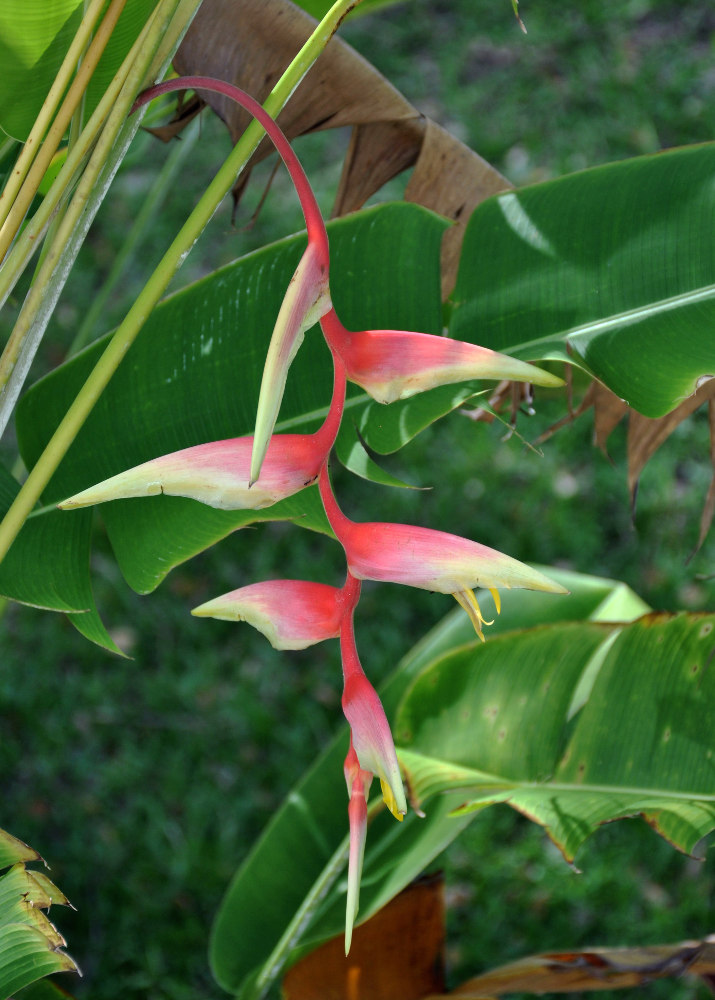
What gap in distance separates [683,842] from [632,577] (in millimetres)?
876

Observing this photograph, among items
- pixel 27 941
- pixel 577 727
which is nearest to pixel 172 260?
pixel 27 941

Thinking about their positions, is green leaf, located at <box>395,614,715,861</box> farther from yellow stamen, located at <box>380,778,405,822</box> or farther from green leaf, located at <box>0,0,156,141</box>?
green leaf, located at <box>0,0,156,141</box>

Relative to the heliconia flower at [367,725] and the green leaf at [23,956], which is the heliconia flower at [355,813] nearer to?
the heliconia flower at [367,725]

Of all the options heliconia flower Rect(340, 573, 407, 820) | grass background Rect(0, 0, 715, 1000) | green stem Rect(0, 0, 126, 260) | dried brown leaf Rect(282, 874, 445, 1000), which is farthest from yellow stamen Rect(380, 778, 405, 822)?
grass background Rect(0, 0, 715, 1000)

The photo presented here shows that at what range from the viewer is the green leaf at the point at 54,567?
590mm

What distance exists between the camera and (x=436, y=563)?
0.35m

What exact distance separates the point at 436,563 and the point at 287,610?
0.25 ft

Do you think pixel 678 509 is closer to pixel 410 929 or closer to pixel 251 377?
pixel 410 929

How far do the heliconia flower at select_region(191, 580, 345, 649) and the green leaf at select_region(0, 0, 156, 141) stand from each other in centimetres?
35

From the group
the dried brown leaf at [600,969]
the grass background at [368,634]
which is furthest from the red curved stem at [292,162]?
the grass background at [368,634]

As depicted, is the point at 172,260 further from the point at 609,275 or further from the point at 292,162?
the point at 609,275

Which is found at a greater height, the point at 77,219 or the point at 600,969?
the point at 77,219

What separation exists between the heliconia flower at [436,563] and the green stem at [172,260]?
0.58 feet

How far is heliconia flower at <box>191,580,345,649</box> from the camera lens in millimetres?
380
